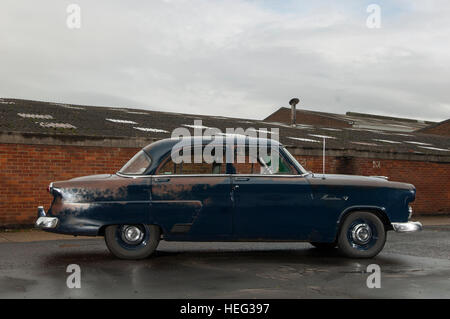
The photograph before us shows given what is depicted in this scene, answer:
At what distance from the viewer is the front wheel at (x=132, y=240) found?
7258 mm

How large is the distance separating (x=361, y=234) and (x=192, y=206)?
95.5 inches

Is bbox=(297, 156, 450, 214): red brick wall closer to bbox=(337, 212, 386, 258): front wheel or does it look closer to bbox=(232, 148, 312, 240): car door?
bbox=(337, 212, 386, 258): front wheel

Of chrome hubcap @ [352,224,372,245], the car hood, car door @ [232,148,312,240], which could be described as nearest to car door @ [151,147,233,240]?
car door @ [232,148,312,240]

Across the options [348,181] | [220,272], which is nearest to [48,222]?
[220,272]

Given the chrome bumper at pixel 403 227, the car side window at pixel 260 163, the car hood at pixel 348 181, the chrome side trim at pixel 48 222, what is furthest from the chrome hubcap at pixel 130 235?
the chrome bumper at pixel 403 227

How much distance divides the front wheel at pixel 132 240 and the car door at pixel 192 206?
0.77 ft

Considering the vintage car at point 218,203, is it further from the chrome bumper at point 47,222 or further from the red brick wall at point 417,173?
the red brick wall at point 417,173

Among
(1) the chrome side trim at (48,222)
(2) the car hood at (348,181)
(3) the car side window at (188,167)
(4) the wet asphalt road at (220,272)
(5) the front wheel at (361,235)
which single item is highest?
(3) the car side window at (188,167)

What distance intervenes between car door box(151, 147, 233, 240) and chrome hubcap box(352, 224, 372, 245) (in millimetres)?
1806

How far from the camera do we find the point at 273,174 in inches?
299

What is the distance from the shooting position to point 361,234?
7754 millimetres

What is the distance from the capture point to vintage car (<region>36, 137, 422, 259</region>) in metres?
7.17

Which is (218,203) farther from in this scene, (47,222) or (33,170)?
(33,170)
